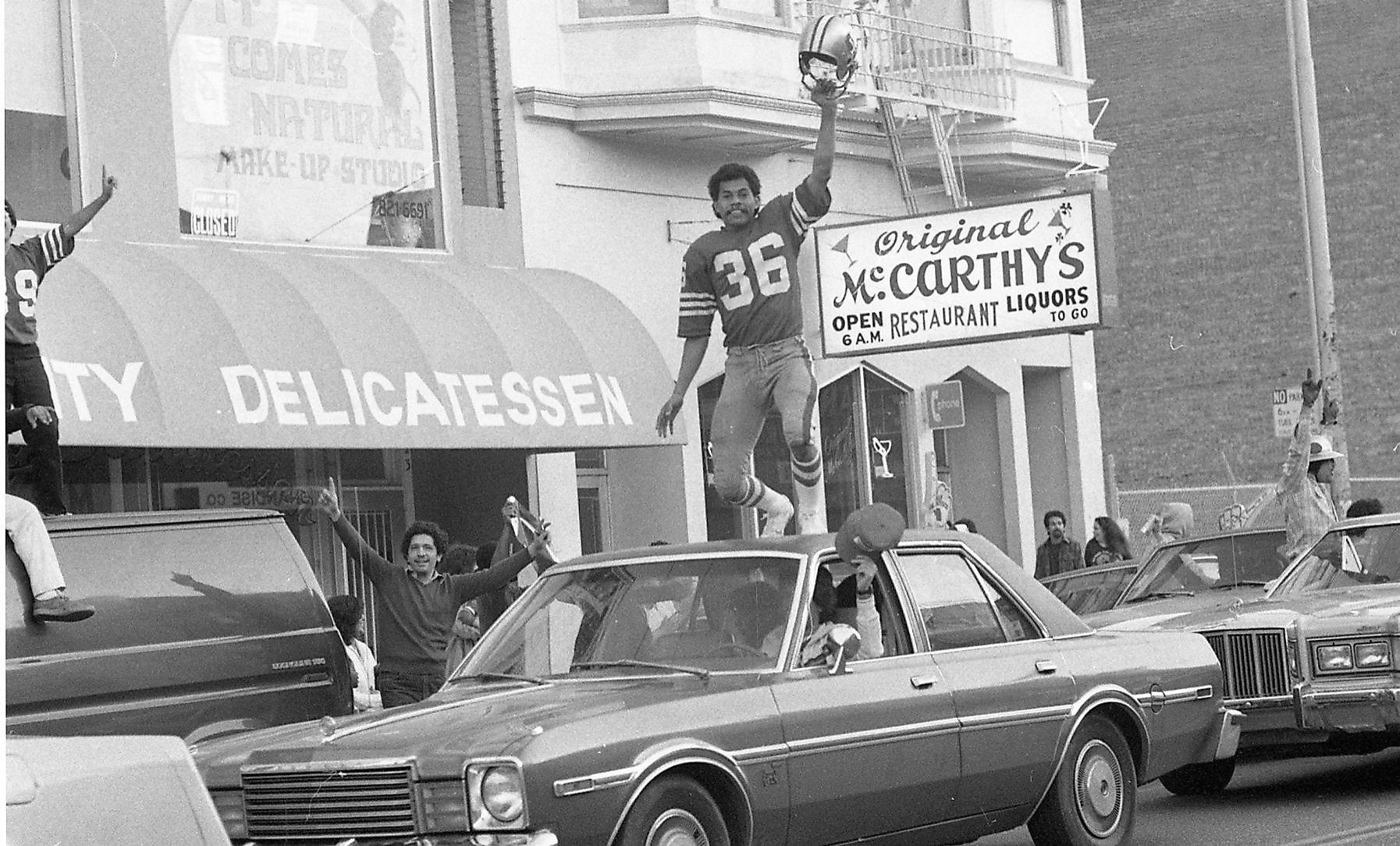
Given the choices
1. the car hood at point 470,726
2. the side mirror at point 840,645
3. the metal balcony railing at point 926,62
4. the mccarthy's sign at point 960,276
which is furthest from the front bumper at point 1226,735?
the metal balcony railing at point 926,62

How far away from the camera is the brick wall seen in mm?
34719

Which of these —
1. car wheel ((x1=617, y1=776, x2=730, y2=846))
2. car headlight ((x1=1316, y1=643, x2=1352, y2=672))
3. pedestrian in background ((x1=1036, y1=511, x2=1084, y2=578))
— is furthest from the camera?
pedestrian in background ((x1=1036, y1=511, x2=1084, y2=578))

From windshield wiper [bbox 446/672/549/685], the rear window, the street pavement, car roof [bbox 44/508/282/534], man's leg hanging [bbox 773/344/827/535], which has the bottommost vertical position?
the street pavement

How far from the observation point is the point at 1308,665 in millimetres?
11438

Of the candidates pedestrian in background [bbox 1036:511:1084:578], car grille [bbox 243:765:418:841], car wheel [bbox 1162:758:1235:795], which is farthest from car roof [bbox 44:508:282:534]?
pedestrian in background [bbox 1036:511:1084:578]

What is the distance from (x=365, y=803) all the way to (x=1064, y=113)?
17409 millimetres

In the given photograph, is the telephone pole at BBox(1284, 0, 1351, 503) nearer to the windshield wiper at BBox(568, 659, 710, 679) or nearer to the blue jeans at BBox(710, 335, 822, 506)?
the blue jeans at BBox(710, 335, 822, 506)

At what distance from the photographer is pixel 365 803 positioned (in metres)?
7.04

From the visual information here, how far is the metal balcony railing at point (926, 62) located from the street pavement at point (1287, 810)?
8815 mm

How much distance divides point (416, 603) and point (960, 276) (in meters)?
7.99

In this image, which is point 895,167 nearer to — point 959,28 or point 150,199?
point 959,28

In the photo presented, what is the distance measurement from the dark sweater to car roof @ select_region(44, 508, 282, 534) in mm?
1438

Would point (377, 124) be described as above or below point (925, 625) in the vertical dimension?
above

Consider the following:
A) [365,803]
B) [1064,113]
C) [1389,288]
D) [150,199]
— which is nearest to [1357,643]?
[365,803]
